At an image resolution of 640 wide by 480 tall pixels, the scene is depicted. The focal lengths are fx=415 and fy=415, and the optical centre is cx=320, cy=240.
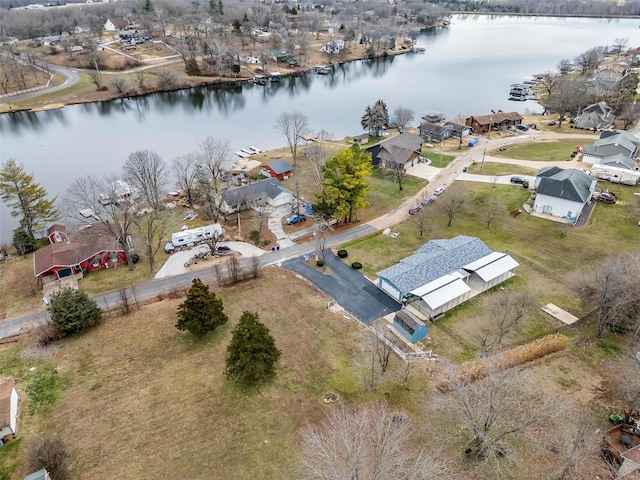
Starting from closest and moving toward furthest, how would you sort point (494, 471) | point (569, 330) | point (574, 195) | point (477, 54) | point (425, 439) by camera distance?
point (494, 471) < point (425, 439) < point (569, 330) < point (574, 195) < point (477, 54)

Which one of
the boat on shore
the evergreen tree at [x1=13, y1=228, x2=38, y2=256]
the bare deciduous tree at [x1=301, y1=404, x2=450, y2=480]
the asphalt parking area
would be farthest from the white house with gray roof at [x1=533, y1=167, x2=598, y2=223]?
the boat on shore

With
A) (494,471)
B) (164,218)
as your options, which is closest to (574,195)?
(494,471)

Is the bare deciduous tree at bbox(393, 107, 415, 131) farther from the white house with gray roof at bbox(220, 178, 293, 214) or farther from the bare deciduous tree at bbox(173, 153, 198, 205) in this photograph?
the bare deciduous tree at bbox(173, 153, 198, 205)

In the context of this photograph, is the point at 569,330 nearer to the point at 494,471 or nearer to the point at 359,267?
the point at 494,471

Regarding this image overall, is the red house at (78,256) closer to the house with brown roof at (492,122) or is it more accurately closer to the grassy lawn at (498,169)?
the grassy lawn at (498,169)

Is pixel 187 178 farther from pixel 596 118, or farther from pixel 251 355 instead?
pixel 596 118

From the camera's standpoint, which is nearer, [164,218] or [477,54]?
[164,218]

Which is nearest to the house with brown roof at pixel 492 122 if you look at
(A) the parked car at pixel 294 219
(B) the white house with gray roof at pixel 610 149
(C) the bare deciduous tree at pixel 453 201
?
(B) the white house with gray roof at pixel 610 149
